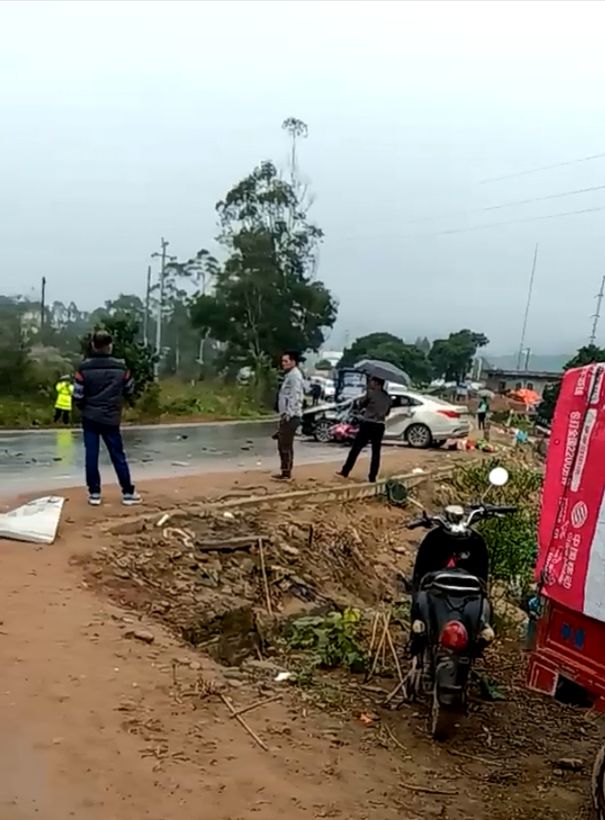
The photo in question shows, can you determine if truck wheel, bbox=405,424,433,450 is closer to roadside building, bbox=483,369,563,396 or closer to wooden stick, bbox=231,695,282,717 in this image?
wooden stick, bbox=231,695,282,717

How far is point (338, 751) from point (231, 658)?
255 cm

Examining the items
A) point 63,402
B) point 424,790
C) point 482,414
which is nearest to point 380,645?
point 424,790

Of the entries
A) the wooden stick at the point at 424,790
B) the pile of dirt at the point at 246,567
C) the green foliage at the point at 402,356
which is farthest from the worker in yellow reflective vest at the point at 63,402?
the green foliage at the point at 402,356

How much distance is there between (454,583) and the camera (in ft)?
17.5

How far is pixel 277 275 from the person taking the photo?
45.3 metres

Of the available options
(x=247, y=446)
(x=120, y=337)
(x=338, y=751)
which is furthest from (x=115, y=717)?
(x=120, y=337)

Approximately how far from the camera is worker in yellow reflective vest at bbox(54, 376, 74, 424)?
23.2 m

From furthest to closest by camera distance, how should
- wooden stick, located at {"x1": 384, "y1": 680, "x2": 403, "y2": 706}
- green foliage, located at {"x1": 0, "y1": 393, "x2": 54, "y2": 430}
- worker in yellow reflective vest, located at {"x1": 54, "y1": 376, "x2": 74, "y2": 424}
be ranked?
worker in yellow reflective vest, located at {"x1": 54, "y1": 376, "x2": 74, "y2": 424} < green foliage, located at {"x1": 0, "y1": 393, "x2": 54, "y2": 430} < wooden stick, located at {"x1": 384, "y1": 680, "x2": 403, "y2": 706}

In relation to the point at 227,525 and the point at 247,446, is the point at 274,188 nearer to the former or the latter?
the point at 247,446

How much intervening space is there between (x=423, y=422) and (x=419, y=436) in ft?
1.27

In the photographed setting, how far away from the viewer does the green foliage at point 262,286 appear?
44.9 metres

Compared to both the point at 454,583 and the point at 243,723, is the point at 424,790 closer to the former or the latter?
the point at 243,723

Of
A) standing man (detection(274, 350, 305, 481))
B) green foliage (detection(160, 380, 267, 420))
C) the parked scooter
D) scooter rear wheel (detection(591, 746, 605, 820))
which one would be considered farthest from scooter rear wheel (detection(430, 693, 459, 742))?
green foliage (detection(160, 380, 267, 420))

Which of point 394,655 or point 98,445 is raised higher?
point 98,445
